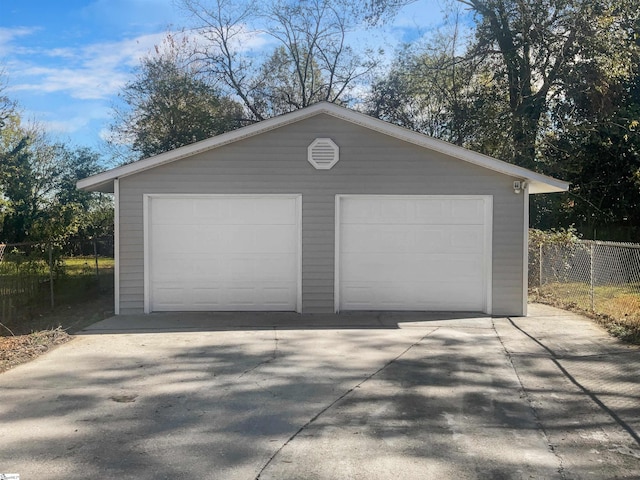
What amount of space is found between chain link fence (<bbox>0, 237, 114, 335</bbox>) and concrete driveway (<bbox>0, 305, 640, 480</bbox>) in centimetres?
238

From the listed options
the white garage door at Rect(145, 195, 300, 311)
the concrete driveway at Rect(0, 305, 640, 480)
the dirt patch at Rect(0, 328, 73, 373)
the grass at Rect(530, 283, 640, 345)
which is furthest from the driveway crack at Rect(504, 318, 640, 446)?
the dirt patch at Rect(0, 328, 73, 373)

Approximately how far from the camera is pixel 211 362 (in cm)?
637

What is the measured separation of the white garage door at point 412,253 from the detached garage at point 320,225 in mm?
18

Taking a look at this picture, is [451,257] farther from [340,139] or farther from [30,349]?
[30,349]

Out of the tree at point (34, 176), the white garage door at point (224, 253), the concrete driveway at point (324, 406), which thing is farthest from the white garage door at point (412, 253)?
the tree at point (34, 176)

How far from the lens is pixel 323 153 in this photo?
9.43 meters

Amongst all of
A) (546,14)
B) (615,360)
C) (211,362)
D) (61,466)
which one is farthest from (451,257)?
(546,14)

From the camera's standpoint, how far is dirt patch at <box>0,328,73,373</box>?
6.34m

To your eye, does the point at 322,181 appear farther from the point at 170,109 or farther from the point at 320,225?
the point at 170,109

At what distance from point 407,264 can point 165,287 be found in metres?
4.28

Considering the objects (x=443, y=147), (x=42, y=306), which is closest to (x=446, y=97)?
(x=443, y=147)

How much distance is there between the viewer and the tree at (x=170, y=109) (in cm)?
2152

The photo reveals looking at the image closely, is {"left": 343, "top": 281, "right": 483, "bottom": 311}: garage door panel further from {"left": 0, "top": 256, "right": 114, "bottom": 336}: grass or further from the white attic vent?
{"left": 0, "top": 256, "right": 114, "bottom": 336}: grass

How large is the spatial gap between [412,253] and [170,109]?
15.1m
